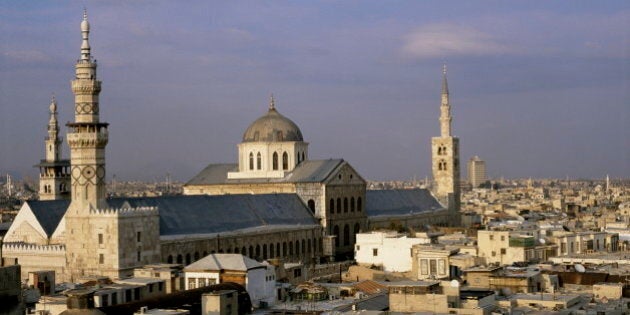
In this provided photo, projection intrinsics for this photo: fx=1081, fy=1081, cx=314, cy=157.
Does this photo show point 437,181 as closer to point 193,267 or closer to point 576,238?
point 576,238

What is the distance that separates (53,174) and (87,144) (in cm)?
2317

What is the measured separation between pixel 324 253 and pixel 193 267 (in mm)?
26317

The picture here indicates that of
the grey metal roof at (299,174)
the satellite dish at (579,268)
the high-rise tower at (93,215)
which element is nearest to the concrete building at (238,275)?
the high-rise tower at (93,215)

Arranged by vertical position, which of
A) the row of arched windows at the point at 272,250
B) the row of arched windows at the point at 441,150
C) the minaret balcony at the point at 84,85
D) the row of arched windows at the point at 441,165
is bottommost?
the row of arched windows at the point at 272,250

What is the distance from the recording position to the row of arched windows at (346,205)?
72500 millimetres

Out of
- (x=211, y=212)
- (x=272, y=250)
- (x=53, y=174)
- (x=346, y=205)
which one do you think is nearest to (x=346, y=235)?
(x=346, y=205)

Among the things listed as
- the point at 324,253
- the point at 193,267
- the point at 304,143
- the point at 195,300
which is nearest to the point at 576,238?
the point at 324,253

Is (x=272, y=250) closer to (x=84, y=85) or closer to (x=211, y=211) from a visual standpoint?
(x=211, y=211)

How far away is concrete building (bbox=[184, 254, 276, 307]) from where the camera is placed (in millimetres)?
42062

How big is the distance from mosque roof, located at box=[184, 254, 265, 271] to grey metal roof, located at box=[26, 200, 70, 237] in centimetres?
1329

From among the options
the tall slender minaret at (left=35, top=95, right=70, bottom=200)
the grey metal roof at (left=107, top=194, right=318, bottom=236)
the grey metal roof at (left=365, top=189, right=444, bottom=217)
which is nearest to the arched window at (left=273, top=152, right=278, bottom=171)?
the grey metal roof at (left=107, top=194, right=318, bottom=236)

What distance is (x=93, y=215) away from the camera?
166ft

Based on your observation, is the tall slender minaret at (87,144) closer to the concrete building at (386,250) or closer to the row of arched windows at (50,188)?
the concrete building at (386,250)

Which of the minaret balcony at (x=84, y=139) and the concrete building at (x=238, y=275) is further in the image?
the minaret balcony at (x=84, y=139)
